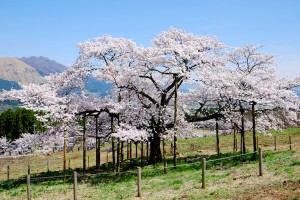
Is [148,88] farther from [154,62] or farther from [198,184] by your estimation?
[198,184]

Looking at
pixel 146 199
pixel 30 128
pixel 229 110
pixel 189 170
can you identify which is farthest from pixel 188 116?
pixel 30 128

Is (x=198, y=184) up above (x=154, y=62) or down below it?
below

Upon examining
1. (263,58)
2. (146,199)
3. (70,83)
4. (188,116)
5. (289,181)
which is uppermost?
(263,58)

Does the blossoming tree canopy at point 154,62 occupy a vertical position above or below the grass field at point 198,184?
above

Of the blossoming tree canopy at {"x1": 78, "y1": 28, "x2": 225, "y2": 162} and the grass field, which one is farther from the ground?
the blossoming tree canopy at {"x1": 78, "y1": 28, "x2": 225, "y2": 162}

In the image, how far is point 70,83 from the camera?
29.1 m

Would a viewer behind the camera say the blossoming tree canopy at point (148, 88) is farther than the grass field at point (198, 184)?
Yes

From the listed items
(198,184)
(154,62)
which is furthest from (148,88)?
(198,184)

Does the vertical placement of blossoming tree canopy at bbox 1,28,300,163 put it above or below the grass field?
above

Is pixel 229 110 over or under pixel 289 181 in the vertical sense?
over

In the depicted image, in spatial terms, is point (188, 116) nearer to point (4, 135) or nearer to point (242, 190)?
point (242, 190)

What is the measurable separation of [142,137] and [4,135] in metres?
73.0

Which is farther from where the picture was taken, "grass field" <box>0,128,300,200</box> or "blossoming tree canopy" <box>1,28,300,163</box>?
"blossoming tree canopy" <box>1,28,300,163</box>

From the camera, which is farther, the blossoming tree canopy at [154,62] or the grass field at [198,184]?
the blossoming tree canopy at [154,62]
